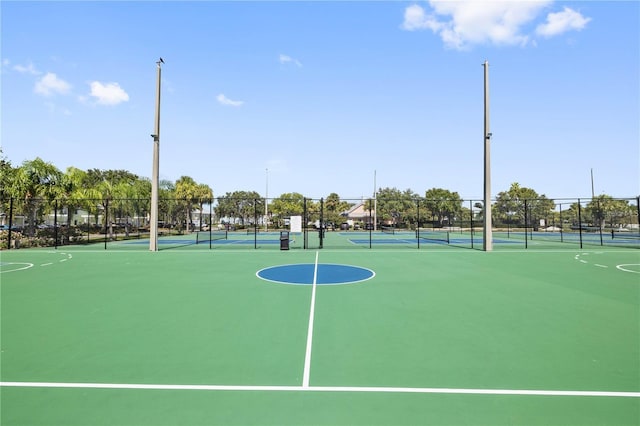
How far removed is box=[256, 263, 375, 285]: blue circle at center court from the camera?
9648mm

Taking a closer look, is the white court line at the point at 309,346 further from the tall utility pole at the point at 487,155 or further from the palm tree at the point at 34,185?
the palm tree at the point at 34,185

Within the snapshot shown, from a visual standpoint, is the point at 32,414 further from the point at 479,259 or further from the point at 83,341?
the point at 479,259

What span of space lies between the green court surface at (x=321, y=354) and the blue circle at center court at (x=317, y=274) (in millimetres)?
704

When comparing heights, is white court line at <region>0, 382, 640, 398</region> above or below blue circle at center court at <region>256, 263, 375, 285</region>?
below

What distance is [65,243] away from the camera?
2347 centimetres

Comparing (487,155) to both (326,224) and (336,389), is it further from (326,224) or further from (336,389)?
(326,224)

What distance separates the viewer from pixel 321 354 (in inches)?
179

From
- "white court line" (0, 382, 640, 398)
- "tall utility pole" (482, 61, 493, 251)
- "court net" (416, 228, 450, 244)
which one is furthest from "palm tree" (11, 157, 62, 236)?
"tall utility pole" (482, 61, 493, 251)

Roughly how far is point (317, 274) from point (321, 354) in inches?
248

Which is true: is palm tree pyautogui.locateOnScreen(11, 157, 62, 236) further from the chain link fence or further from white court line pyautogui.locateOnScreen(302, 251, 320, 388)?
white court line pyautogui.locateOnScreen(302, 251, 320, 388)

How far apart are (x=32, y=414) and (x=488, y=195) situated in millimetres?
18901

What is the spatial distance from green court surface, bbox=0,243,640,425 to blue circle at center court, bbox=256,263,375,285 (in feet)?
2.31

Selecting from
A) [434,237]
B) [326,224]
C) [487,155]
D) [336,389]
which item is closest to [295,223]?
[487,155]

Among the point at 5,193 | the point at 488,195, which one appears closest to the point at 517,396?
the point at 488,195
